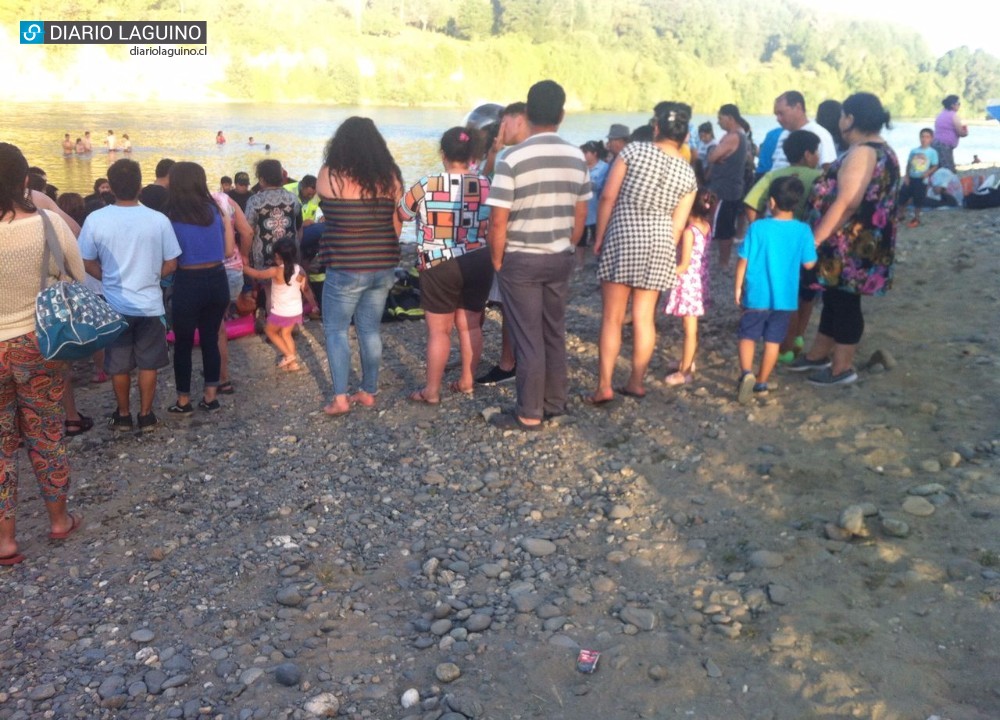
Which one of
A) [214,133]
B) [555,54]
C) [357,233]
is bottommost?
[357,233]

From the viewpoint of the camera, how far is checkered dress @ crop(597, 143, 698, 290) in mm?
5305

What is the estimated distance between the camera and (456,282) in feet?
18.3

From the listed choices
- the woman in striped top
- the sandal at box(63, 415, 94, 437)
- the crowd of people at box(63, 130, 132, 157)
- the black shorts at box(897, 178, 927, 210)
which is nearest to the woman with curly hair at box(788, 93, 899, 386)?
the woman in striped top

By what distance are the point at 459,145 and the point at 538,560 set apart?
2.73 m

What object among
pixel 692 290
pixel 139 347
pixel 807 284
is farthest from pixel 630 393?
pixel 139 347

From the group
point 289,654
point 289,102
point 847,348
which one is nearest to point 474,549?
point 289,654

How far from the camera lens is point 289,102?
241 ft

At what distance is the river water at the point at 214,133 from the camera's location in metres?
33.5

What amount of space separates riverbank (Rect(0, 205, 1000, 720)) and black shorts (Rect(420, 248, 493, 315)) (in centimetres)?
76

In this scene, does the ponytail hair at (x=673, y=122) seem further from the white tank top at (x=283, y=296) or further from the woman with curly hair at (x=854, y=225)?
the white tank top at (x=283, y=296)

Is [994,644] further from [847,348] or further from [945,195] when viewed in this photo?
[945,195]

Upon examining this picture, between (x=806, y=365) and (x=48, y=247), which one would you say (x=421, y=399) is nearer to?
(x=48, y=247)

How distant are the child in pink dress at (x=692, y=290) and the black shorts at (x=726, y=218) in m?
3.46

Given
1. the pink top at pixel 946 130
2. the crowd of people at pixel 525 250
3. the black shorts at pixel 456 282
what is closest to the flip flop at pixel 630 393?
the crowd of people at pixel 525 250
